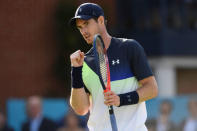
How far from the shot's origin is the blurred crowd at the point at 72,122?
964 centimetres

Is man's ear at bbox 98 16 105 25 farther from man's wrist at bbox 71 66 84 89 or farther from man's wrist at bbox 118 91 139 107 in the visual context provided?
man's wrist at bbox 118 91 139 107

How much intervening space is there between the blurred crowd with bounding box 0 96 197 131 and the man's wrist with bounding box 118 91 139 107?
537cm

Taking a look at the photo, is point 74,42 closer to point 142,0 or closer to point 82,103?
point 142,0

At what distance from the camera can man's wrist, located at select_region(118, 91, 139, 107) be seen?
4.13 meters

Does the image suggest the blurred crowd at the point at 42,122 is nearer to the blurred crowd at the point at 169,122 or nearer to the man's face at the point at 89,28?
the blurred crowd at the point at 169,122

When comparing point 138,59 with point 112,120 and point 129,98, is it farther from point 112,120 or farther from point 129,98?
point 112,120

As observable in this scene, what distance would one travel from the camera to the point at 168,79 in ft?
52.2

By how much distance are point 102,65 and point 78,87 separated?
0.80 ft

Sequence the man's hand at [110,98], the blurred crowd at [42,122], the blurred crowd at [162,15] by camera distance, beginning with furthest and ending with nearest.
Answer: the blurred crowd at [162,15], the blurred crowd at [42,122], the man's hand at [110,98]

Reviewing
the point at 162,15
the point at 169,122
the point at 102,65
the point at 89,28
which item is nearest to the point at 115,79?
the point at 102,65

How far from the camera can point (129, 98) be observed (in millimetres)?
4148

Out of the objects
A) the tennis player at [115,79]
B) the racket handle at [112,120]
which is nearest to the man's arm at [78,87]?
the tennis player at [115,79]

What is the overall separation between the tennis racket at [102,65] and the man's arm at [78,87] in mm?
126

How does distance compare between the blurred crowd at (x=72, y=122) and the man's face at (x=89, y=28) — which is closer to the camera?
the man's face at (x=89, y=28)
